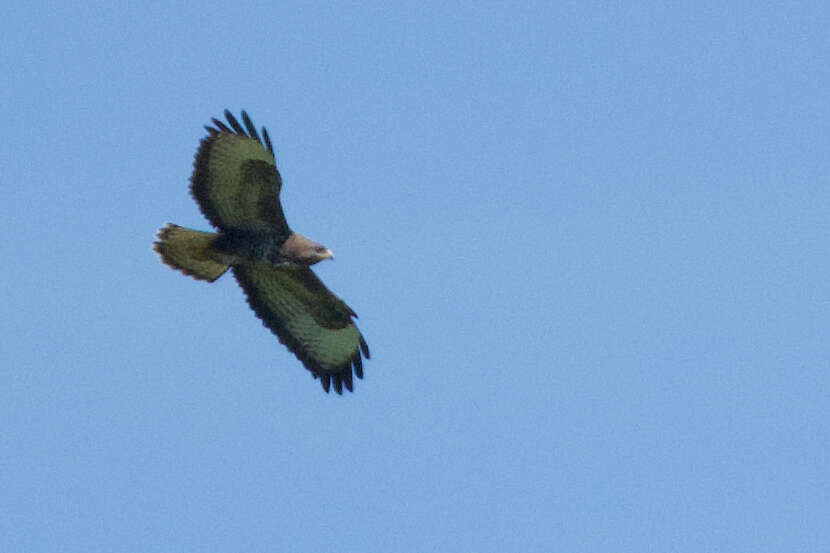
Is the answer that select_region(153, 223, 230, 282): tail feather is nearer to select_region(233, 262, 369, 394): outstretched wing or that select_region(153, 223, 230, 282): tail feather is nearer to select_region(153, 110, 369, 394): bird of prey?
select_region(153, 110, 369, 394): bird of prey

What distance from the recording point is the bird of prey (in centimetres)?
1451

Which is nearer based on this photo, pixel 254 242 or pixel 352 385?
pixel 254 242

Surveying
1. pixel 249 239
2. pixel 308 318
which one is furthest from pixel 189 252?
pixel 308 318

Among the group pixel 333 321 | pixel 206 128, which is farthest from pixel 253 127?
pixel 333 321

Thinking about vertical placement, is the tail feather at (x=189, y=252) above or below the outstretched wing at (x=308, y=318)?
below

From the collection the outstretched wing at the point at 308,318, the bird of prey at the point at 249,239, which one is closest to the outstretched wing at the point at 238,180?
the bird of prey at the point at 249,239

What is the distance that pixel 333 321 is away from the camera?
16.2 metres

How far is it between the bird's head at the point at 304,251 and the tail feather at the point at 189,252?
1.97ft

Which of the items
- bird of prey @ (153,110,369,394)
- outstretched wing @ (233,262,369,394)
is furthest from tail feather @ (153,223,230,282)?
outstretched wing @ (233,262,369,394)

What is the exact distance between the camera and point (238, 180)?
14664mm

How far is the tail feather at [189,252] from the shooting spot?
14.9 m

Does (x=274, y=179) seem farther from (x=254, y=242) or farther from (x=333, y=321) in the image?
(x=333, y=321)

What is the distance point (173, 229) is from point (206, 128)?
0.99 meters

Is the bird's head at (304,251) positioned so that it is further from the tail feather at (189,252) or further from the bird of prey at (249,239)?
the tail feather at (189,252)
